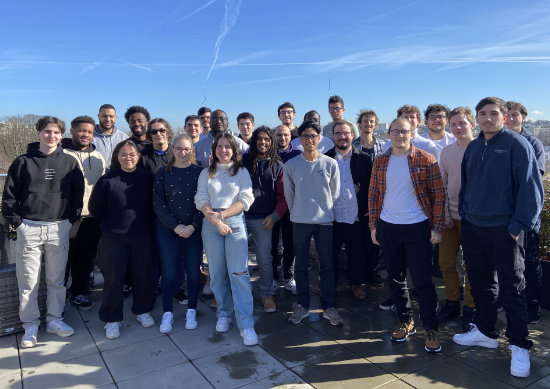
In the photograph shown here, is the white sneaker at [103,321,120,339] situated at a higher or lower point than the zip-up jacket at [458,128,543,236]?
lower

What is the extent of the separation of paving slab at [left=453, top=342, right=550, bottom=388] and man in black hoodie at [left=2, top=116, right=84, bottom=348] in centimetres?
350

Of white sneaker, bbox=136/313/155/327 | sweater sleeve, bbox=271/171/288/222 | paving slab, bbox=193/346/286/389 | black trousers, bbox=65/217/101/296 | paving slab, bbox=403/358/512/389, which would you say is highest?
sweater sleeve, bbox=271/171/288/222

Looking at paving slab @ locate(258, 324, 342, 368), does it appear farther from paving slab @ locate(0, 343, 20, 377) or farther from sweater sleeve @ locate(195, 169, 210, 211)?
paving slab @ locate(0, 343, 20, 377)

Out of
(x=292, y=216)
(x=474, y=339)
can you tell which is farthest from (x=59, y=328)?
(x=474, y=339)

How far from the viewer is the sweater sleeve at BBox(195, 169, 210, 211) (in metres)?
3.50

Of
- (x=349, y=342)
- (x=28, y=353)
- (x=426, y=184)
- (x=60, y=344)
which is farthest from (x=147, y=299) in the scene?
(x=426, y=184)

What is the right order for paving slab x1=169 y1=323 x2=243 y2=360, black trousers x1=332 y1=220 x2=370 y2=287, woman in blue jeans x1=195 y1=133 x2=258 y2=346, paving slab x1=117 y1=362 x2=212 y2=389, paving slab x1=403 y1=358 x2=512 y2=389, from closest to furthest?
1. paving slab x1=403 y1=358 x2=512 y2=389
2. paving slab x1=117 y1=362 x2=212 y2=389
3. paving slab x1=169 y1=323 x2=243 y2=360
4. woman in blue jeans x1=195 y1=133 x2=258 y2=346
5. black trousers x1=332 y1=220 x2=370 y2=287

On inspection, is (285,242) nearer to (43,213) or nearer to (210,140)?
(210,140)

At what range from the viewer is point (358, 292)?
4.29 metres

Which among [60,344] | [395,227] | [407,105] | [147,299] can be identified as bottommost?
[60,344]

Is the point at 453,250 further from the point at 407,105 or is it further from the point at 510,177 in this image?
the point at 407,105

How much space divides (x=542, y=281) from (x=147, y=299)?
399 centimetres

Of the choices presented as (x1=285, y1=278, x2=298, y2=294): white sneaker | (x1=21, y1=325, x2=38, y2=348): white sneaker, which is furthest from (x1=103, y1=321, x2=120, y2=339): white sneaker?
(x1=285, y1=278, x2=298, y2=294): white sneaker

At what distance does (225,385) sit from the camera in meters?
2.75
